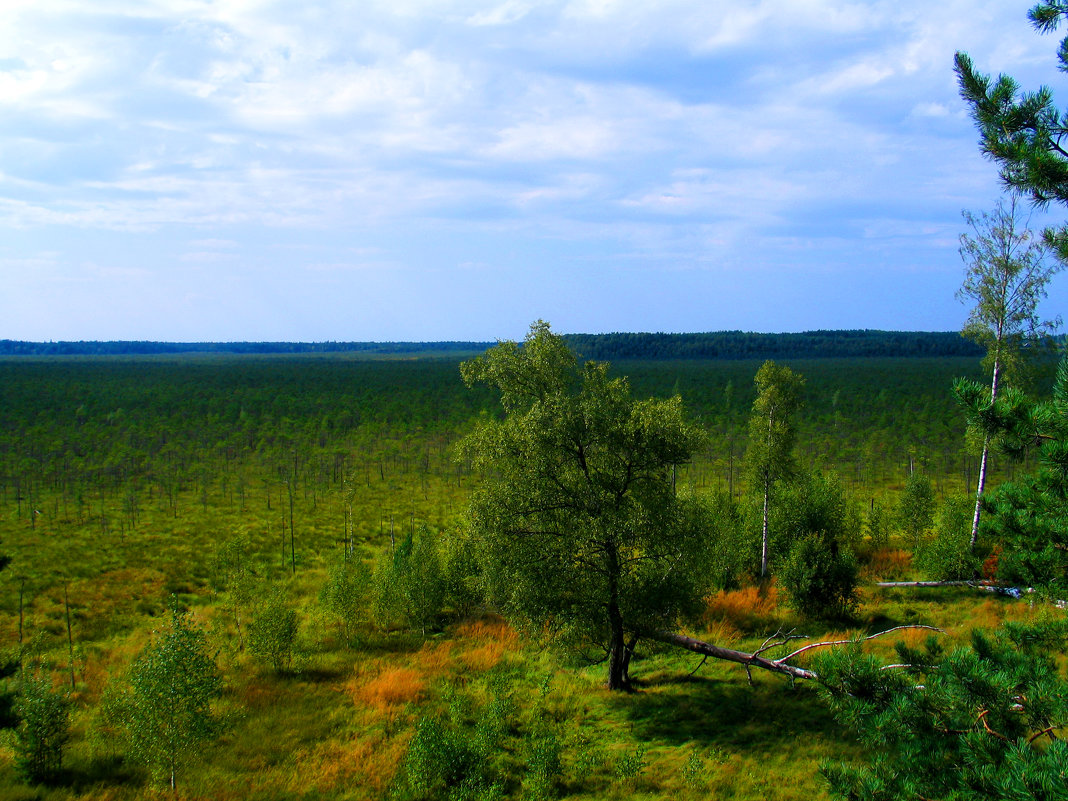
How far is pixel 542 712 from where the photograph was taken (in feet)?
55.1

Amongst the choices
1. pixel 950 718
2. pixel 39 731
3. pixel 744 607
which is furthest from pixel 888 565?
pixel 39 731

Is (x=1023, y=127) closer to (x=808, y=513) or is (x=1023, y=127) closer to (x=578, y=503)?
(x=578, y=503)

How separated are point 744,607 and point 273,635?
55.4 ft

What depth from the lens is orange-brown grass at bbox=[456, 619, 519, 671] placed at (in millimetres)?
21150

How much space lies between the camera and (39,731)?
46.6 ft

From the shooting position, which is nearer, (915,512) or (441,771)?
(441,771)

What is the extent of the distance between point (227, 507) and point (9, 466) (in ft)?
96.3

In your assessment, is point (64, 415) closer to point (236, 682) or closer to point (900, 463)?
point (236, 682)

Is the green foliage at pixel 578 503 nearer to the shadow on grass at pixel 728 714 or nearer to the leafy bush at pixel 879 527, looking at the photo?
the shadow on grass at pixel 728 714

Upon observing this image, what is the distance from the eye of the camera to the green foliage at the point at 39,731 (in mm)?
14133

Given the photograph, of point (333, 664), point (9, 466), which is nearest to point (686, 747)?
point (333, 664)

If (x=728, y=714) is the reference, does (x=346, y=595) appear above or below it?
above

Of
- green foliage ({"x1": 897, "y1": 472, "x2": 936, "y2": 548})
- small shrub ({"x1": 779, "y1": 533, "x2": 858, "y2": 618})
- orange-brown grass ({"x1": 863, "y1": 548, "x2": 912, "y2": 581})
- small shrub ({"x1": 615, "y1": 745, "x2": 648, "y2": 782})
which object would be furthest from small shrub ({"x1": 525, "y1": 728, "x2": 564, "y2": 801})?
green foliage ({"x1": 897, "y1": 472, "x2": 936, "y2": 548})

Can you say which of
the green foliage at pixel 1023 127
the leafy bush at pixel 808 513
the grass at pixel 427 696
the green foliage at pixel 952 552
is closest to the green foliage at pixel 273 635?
the grass at pixel 427 696
